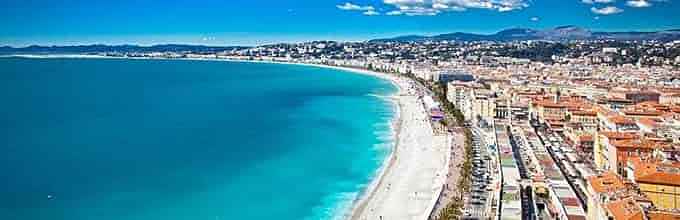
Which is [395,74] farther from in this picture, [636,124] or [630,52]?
[636,124]

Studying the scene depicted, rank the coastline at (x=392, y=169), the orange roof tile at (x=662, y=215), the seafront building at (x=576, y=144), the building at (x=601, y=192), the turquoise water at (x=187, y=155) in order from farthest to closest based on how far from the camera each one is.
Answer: the turquoise water at (x=187, y=155), the coastline at (x=392, y=169), the seafront building at (x=576, y=144), the building at (x=601, y=192), the orange roof tile at (x=662, y=215)

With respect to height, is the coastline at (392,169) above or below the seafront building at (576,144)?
below

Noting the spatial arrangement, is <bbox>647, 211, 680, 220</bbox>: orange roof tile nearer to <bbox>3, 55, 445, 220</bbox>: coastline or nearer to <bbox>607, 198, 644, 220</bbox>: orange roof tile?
<bbox>607, 198, 644, 220</bbox>: orange roof tile

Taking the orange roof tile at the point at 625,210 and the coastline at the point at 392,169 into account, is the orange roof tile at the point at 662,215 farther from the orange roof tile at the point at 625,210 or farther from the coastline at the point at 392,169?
the coastline at the point at 392,169

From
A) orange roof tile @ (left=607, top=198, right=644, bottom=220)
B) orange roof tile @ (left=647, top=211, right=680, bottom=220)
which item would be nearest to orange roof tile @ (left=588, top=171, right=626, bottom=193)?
orange roof tile @ (left=607, top=198, right=644, bottom=220)

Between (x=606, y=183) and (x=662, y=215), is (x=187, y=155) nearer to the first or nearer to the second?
(x=606, y=183)

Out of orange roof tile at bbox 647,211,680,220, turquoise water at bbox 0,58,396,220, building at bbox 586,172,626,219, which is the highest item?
orange roof tile at bbox 647,211,680,220

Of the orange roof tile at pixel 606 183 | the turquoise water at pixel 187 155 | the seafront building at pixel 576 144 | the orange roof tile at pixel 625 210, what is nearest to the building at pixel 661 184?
the seafront building at pixel 576 144

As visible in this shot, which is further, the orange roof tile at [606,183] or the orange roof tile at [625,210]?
the orange roof tile at [606,183]

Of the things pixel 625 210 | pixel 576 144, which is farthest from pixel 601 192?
pixel 576 144
